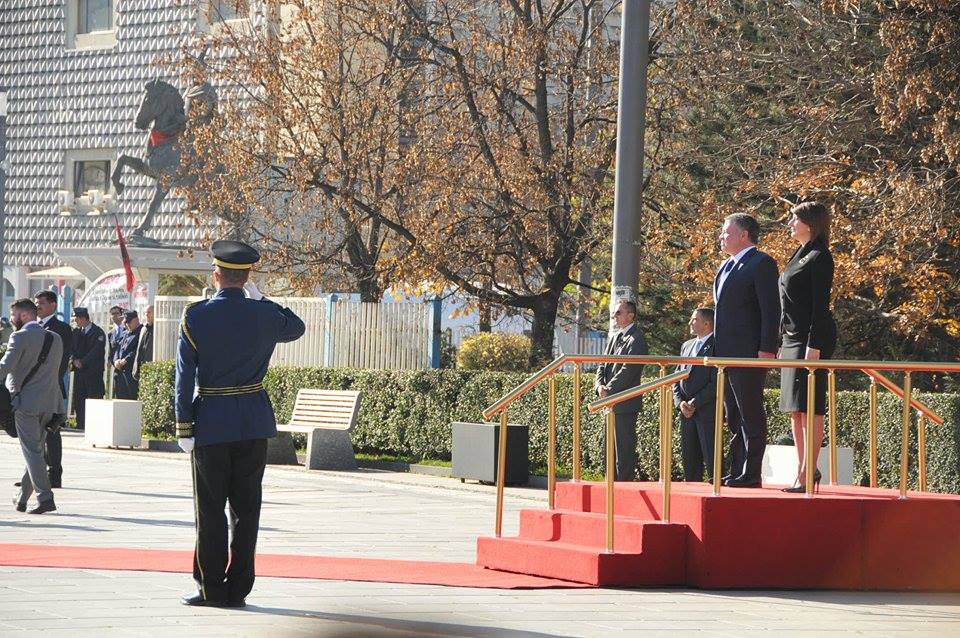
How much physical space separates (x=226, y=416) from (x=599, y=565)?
2690 millimetres

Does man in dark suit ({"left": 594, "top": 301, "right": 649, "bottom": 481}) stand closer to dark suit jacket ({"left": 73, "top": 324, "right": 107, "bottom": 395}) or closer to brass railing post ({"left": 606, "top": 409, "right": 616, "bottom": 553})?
brass railing post ({"left": 606, "top": 409, "right": 616, "bottom": 553})

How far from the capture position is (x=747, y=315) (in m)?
11.2

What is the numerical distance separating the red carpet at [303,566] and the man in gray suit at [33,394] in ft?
8.89

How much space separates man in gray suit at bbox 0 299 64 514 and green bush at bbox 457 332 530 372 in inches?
668

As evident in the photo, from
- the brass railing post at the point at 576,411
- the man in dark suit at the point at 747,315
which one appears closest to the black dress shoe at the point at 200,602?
the brass railing post at the point at 576,411

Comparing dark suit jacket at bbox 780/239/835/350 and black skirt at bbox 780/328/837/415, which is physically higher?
dark suit jacket at bbox 780/239/835/350

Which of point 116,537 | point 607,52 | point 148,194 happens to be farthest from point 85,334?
point 148,194

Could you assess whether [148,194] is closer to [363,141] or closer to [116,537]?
[363,141]

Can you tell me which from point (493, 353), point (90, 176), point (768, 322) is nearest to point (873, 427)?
point (768, 322)

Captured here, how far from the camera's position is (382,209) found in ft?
86.7

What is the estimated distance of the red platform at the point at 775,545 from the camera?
35.0ft

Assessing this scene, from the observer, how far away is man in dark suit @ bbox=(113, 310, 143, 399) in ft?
90.8

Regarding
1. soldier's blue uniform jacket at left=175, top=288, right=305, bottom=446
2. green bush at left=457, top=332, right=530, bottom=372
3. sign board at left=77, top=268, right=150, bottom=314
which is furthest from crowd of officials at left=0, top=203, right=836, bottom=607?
sign board at left=77, top=268, right=150, bottom=314

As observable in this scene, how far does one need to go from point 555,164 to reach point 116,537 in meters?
11.6
